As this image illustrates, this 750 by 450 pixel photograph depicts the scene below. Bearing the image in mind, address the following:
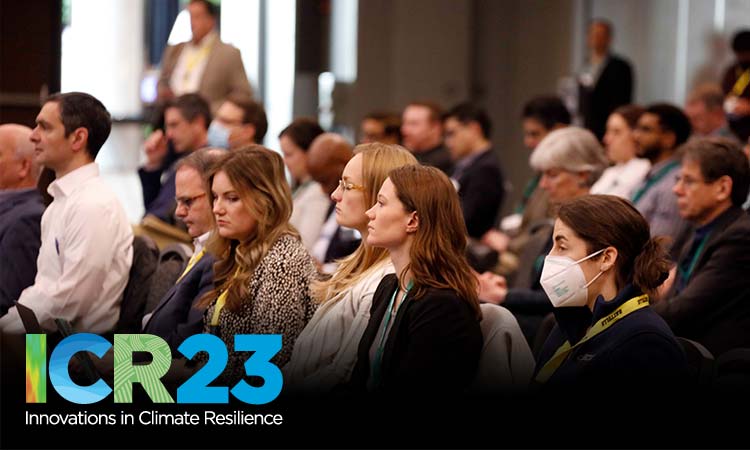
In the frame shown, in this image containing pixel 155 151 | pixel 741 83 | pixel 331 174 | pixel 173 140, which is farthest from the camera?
pixel 741 83

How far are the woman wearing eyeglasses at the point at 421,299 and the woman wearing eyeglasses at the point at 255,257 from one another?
338 millimetres

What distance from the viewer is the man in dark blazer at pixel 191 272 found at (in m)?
3.86

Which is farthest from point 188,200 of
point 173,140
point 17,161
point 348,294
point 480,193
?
point 480,193

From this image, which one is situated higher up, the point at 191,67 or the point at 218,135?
the point at 191,67

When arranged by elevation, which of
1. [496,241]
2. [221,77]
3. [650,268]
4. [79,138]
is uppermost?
[221,77]

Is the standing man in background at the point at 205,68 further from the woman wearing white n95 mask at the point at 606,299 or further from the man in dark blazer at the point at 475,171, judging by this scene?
the woman wearing white n95 mask at the point at 606,299

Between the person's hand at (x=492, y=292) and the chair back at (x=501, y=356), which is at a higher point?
the chair back at (x=501, y=356)

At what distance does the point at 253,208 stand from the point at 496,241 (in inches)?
131

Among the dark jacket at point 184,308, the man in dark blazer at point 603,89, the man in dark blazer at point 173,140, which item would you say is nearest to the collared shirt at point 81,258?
the dark jacket at point 184,308

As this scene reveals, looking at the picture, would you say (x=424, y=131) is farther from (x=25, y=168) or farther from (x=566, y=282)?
(x=566, y=282)

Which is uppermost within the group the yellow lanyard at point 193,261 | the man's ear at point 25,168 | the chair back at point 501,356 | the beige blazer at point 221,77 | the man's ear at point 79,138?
the beige blazer at point 221,77

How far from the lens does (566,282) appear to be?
10.9 ft

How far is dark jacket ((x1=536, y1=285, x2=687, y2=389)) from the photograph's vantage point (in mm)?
3059

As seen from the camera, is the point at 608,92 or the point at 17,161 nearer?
the point at 17,161
